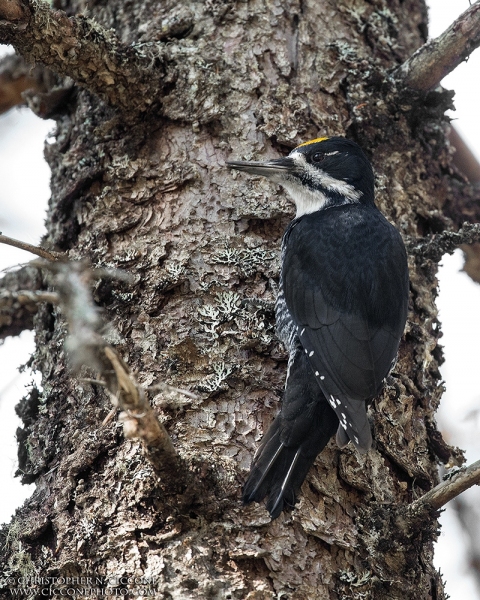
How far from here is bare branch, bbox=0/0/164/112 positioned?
2.75m

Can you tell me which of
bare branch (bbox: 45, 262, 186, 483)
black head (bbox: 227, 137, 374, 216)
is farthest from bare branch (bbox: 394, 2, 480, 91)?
bare branch (bbox: 45, 262, 186, 483)

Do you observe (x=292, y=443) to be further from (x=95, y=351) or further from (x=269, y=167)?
(x=269, y=167)

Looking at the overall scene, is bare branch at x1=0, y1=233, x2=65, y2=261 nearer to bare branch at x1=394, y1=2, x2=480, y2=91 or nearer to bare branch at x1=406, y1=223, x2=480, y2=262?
bare branch at x1=406, y1=223, x2=480, y2=262

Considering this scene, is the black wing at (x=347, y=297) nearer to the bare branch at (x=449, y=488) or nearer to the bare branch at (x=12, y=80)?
the bare branch at (x=449, y=488)

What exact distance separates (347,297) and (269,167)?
62cm

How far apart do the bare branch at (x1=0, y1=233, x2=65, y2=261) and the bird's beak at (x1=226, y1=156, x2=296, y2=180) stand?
915mm

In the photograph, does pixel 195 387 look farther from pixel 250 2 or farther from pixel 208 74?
pixel 250 2

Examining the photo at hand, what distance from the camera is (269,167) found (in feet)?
9.95

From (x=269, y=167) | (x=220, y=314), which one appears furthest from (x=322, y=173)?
(x=220, y=314)

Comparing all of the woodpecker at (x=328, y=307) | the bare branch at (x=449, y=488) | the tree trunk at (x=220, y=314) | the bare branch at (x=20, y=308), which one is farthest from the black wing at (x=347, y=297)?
the bare branch at (x=20, y=308)

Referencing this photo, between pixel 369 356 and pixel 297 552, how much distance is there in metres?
0.79

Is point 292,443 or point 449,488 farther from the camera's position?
point 292,443

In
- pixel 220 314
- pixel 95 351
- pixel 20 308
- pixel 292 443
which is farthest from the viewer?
pixel 20 308

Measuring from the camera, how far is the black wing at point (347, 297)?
2652 millimetres
